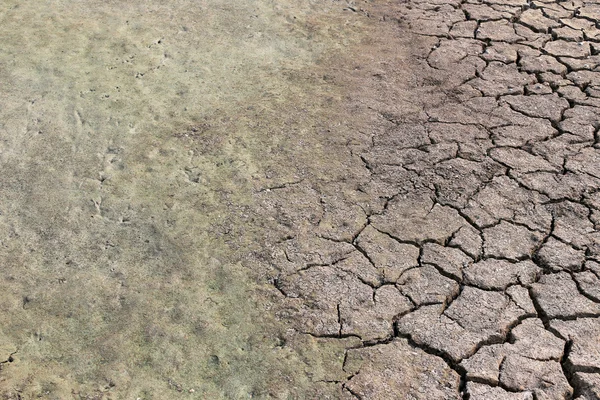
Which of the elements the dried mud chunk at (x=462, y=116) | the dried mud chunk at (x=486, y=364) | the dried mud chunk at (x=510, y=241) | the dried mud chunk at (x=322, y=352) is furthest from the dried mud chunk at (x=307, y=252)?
the dried mud chunk at (x=462, y=116)

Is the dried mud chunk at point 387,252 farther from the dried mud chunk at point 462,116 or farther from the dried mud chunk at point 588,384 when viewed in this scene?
the dried mud chunk at point 462,116

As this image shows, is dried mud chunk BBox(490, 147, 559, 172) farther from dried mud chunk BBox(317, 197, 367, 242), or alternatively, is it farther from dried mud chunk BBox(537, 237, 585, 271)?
dried mud chunk BBox(317, 197, 367, 242)

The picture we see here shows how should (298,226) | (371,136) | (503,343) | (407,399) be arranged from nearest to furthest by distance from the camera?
(407,399)
(503,343)
(298,226)
(371,136)

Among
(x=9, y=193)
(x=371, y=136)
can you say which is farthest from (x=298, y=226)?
(x=9, y=193)

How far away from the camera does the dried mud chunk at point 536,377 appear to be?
275 centimetres

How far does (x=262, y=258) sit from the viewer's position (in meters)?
3.38

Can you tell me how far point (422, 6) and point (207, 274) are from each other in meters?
3.42

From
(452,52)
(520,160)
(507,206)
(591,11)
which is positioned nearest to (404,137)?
(520,160)

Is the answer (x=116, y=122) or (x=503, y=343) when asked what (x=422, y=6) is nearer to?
(x=116, y=122)

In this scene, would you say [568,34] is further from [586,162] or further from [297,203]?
[297,203]

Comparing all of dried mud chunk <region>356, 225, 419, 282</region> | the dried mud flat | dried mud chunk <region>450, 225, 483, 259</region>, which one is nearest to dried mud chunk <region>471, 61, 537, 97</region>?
the dried mud flat

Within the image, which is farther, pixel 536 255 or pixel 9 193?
pixel 9 193

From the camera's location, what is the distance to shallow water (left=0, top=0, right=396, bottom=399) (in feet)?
9.51

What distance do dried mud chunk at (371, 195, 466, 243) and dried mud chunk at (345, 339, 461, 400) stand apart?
721 mm
